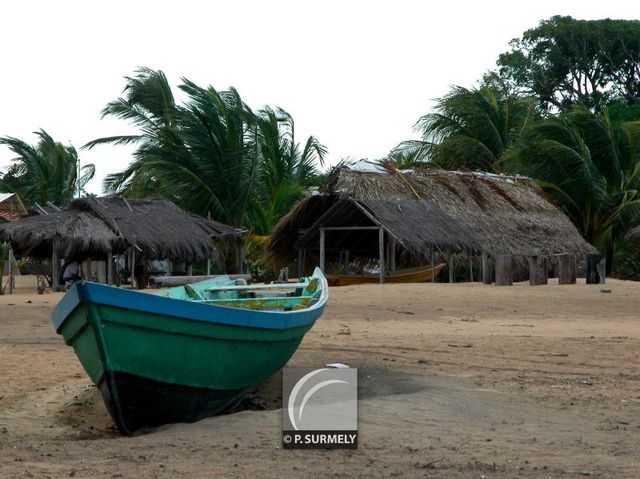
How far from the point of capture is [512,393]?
8.39m

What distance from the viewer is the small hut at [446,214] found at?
80.4 ft

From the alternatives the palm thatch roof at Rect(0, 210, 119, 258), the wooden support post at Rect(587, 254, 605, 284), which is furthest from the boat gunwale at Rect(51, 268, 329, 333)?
the palm thatch roof at Rect(0, 210, 119, 258)

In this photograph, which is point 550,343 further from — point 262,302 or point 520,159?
point 520,159

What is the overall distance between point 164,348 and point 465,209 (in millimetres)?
20542

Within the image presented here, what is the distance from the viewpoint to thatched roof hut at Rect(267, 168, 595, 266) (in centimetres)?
2520

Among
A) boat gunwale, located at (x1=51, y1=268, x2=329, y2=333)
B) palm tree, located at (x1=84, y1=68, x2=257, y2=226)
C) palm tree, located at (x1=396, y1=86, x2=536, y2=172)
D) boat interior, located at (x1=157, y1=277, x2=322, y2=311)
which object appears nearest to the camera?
boat gunwale, located at (x1=51, y1=268, x2=329, y2=333)

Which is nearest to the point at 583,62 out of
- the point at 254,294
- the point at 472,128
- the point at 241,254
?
the point at 472,128

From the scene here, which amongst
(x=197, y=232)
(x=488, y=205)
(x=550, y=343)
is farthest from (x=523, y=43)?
(x=550, y=343)

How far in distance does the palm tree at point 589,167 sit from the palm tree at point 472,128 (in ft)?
5.64

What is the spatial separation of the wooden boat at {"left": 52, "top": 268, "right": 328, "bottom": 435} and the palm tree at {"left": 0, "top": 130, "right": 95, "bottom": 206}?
27.7 meters

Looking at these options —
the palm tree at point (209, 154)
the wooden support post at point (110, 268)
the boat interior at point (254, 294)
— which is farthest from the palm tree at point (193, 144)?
the boat interior at point (254, 294)

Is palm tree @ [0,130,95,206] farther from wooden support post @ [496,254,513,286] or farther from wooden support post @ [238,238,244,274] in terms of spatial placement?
wooden support post @ [496,254,513,286]

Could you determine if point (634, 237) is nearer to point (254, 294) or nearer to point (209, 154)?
point (209, 154)

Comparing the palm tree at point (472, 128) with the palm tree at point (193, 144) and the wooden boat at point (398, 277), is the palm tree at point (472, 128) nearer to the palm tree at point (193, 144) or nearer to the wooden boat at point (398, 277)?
the palm tree at point (193, 144)
